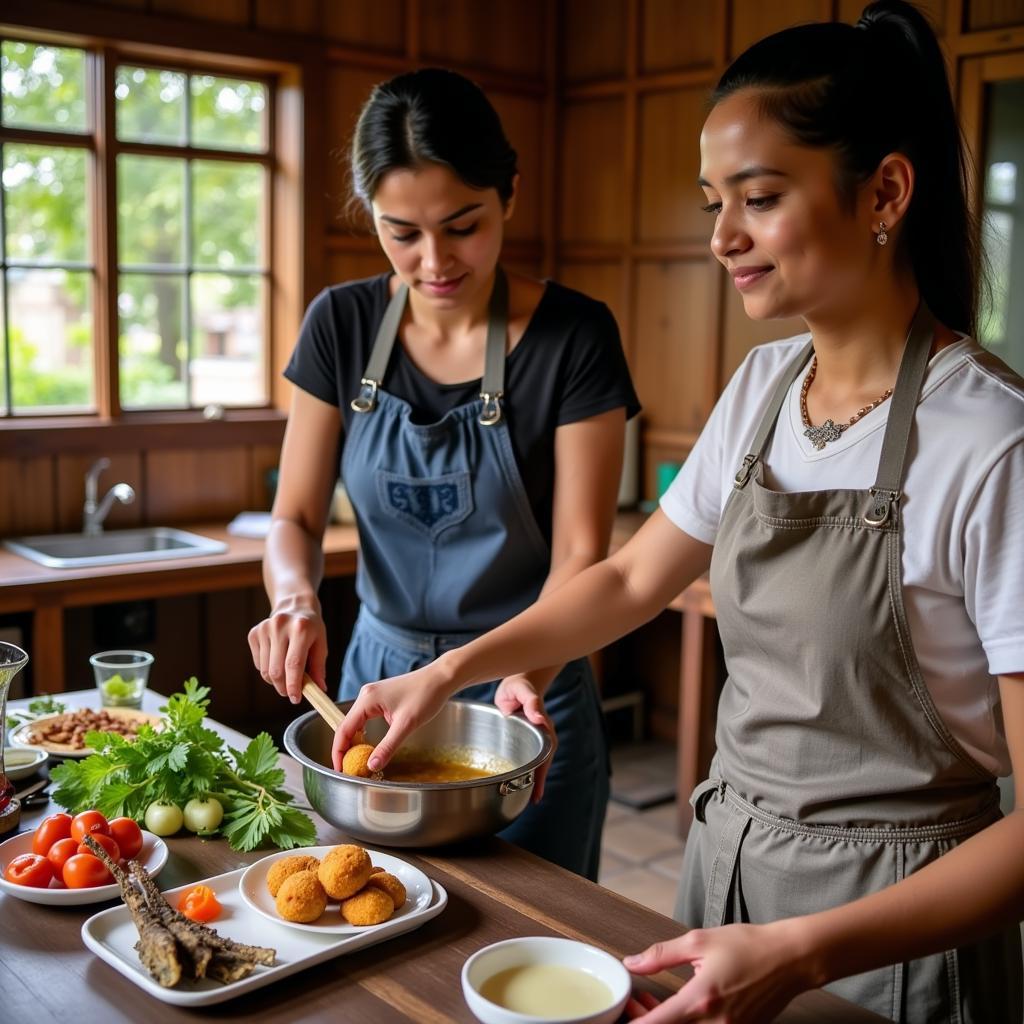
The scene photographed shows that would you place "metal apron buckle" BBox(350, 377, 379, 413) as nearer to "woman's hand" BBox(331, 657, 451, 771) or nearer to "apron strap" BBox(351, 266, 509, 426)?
"apron strap" BBox(351, 266, 509, 426)

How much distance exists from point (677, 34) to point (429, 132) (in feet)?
10.1

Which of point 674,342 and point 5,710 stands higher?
point 674,342

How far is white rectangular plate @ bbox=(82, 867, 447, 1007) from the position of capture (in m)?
1.18

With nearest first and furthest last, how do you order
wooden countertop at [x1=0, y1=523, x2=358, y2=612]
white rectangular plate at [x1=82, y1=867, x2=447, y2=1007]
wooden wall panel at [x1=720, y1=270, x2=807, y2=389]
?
white rectangular plate at [x1=82, y1=867, x2=447, y2=1007]
wooden countertop at [x1=0, y1=523, x2=358, y2=612]
wooden wall panel at [x1=720, y1=270, x2=807, y2=389]

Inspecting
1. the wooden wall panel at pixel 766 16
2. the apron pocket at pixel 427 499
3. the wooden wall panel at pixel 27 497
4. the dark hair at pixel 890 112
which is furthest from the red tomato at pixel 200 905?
the wooden wall panel at pixel 766 16

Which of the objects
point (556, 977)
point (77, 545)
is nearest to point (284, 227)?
point (77, 545)

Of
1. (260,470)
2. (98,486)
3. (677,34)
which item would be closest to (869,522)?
(98,486)

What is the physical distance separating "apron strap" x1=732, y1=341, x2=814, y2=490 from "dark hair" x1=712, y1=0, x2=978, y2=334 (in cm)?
18

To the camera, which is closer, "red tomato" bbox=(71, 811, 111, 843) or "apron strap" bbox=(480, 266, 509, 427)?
"red tomato" bbox=(71, 811, 111, 843)

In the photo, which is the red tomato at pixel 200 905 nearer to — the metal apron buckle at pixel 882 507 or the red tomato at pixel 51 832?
the red tomato at pixel 51 832

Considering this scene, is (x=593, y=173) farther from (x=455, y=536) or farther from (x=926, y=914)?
(x=926, y=914)

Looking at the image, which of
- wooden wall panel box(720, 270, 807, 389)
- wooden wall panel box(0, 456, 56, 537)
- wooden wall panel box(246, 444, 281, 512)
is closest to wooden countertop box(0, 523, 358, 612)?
wooden wall panel box(0, 456, 56, 537)

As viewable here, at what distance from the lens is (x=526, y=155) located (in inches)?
203

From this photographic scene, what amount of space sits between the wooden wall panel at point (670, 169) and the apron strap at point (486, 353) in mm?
2571
